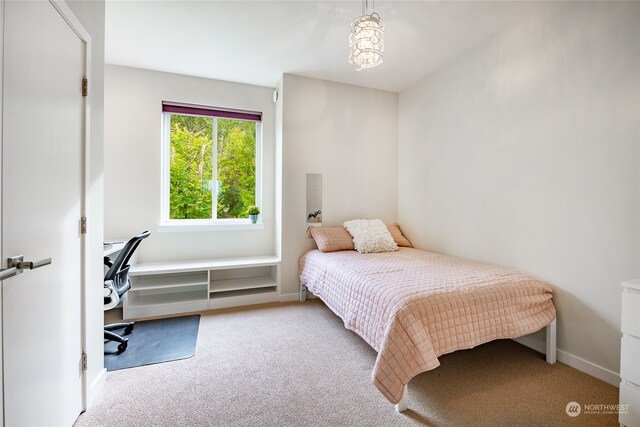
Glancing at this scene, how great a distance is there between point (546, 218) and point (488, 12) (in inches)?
68.2

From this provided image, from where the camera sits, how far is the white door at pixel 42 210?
3.45 feet

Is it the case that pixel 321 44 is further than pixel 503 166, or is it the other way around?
pixel 321 44

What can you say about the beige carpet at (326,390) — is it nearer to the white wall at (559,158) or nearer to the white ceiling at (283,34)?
the white wall at (559,158)

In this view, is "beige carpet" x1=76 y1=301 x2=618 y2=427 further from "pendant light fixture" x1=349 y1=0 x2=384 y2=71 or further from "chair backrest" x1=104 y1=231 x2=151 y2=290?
"pendant light fixture" x1=349 y1=0 x2=384 y2=71

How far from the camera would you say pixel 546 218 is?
2195mm

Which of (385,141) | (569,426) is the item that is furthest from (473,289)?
(385,141)

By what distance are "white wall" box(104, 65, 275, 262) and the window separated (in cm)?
13

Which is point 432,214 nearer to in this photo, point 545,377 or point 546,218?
point 546,218

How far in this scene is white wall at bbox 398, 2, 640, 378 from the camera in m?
1.79

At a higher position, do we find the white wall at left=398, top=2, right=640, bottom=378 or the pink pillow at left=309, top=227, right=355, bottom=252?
the white wall at left=398, top=2, right=640, bottom=378

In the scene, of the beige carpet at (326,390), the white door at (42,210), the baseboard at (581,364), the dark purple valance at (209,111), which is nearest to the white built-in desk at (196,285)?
the beige carpet at (326,390)

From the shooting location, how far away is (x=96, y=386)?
1688 millimetres

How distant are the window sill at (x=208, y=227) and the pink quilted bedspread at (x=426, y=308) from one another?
5.11 ft

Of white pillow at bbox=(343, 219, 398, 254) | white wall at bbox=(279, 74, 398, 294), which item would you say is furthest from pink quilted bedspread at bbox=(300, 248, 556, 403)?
white wall at bbox=(279, 74, 398, 294)
